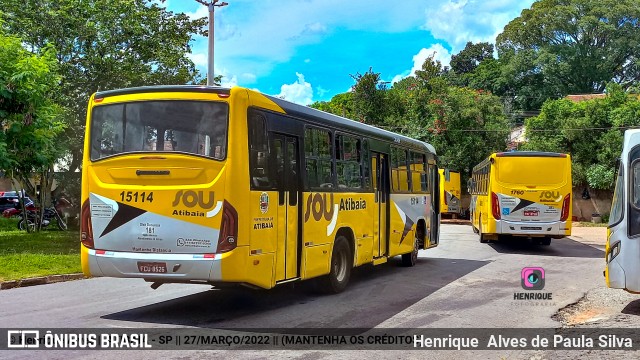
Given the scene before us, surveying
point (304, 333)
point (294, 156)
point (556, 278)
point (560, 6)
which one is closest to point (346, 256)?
point (294, 156)

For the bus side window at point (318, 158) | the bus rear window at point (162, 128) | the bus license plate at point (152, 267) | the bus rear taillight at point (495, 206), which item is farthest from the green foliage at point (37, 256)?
the bus rear taillight at point (495, 206)

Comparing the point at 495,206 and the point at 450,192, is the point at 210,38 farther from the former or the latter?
the point at 450,192

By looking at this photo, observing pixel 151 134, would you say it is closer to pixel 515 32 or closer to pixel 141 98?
pixel 141 98

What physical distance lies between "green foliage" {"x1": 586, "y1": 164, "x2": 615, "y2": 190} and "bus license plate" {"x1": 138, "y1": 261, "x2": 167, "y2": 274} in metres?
36.2

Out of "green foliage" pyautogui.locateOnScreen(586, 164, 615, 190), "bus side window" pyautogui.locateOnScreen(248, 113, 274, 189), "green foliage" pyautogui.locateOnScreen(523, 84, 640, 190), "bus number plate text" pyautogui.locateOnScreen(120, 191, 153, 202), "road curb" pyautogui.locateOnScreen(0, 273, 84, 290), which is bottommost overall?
"road curb" pyautogui.locateOnScreen(0, 273, 84, 290)

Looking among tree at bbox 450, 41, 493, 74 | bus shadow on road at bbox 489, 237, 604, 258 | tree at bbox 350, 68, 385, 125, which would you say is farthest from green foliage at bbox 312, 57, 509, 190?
tree at bbox 450, 41, 493, 74

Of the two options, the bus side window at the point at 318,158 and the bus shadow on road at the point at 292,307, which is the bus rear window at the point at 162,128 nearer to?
the bus side window at the point at 318,158

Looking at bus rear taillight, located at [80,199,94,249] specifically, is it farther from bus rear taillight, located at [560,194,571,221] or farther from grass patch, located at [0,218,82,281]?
bus rear taillight, located at [560,194,571,221]

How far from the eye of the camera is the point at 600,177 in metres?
39.0

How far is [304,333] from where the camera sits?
7832 mm

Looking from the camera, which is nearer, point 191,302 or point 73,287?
point 191,302

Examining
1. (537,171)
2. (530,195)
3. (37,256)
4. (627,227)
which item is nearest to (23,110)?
(37,256)

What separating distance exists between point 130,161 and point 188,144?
0.87 m

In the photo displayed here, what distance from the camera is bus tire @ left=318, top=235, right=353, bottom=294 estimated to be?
10.8 meters
